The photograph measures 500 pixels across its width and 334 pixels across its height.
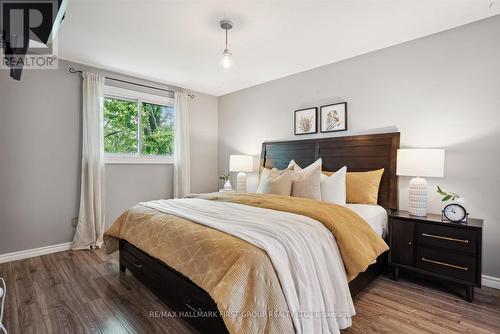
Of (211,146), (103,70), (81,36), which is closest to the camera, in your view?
(81,36)

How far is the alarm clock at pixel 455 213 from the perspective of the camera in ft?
7.27

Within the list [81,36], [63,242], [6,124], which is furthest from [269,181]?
[6,124]

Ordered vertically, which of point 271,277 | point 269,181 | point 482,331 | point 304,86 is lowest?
point 482,331

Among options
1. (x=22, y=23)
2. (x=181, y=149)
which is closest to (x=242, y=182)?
(x=181, y=149)

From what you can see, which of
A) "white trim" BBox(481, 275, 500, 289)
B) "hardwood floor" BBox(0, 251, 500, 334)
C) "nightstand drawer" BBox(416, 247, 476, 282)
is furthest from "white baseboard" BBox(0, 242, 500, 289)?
"white trim" BBox(481, 275, 500, 289)

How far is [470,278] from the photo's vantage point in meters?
2.11

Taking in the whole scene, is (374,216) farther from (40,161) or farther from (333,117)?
(40,161)

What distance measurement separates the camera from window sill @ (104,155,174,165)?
3789mm

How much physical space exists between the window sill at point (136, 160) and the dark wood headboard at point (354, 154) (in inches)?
71.1

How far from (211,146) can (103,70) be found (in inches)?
85.3

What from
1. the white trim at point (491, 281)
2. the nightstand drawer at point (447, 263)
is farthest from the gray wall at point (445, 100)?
the nightstand drawer at point (447, 263)

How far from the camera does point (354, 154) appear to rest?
3207 millimetres

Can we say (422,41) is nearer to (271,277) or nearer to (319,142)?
(319,142)

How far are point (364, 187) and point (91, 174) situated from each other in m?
3.46
